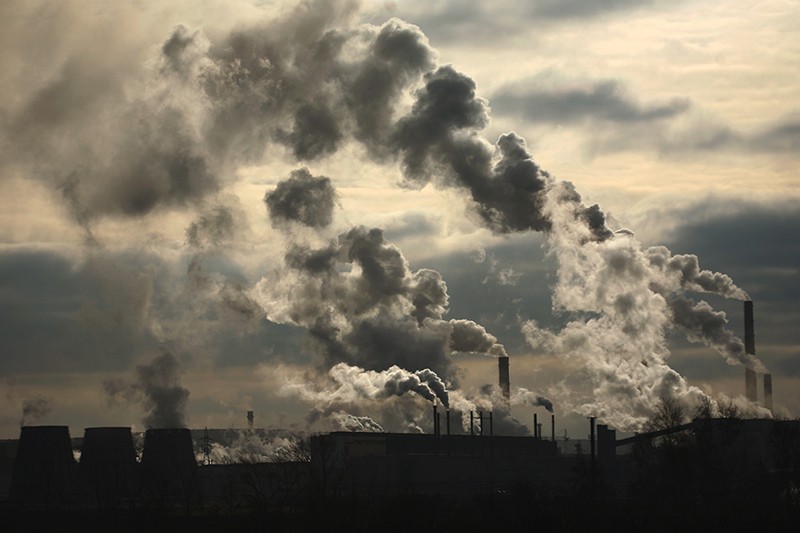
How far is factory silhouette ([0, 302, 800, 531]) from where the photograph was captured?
53.8 m

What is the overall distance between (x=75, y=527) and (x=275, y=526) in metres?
18.0

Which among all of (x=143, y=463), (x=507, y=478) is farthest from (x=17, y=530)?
(x=507, y=478)

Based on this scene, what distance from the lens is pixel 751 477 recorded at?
224ft

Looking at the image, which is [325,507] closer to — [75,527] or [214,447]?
[75,527]

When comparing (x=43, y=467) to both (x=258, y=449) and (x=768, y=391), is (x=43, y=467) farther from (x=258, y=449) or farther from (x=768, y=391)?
(x=768, y=391)

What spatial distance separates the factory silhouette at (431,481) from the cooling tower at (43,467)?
0.33 feet

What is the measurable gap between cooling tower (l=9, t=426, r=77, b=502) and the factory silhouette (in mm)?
100

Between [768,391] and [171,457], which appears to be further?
[768,391]

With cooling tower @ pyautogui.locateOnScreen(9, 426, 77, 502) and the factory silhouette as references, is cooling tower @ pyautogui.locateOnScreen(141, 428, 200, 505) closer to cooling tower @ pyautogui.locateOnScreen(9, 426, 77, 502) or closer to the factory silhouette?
the factory silhouette

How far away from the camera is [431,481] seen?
96.4 meters

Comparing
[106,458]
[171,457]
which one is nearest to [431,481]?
[171,457]

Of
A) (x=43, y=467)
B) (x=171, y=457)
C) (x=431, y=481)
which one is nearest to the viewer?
(x=43, y=467)

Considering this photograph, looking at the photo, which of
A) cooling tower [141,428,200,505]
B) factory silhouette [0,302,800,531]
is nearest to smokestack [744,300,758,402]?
factory silhouette [0,302,800,531]

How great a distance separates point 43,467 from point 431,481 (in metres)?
29.8
